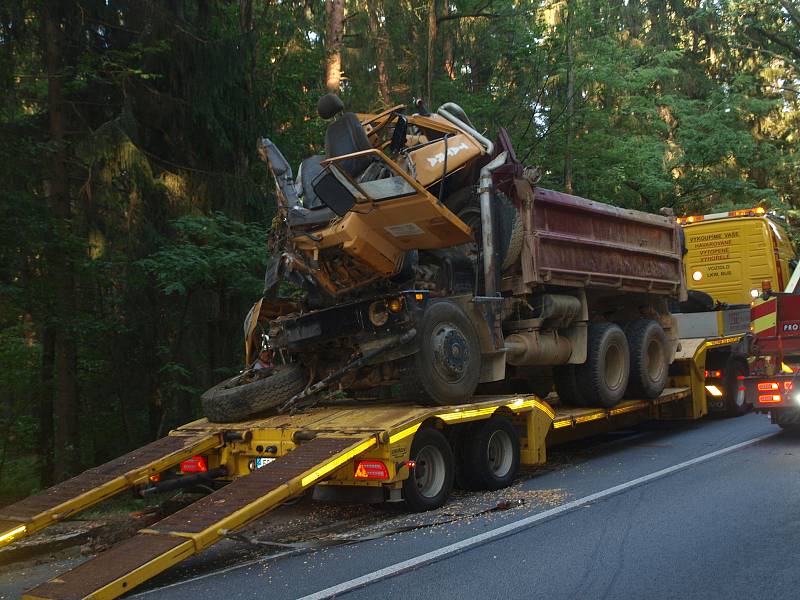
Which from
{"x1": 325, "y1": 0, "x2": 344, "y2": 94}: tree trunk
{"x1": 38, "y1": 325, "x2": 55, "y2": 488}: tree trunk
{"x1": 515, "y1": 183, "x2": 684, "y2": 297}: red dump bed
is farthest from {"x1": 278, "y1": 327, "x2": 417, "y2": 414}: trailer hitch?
{"x1": 325, "y1": 0, "x2": 344, "y2": 94}: tree trunk

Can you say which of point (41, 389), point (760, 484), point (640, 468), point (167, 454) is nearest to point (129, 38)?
point (41, 389)

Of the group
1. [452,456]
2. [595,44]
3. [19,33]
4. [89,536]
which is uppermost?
[595,44]

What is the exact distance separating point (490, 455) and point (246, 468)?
2457 mm

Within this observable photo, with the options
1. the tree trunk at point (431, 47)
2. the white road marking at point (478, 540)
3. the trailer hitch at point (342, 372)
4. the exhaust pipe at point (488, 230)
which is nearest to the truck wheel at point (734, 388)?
the white road marking at point (478, 540)

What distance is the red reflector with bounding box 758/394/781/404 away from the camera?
976 centimetres

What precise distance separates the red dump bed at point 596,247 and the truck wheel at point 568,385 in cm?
113

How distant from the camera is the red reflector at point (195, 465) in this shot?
744cm

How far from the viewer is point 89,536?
7.11m

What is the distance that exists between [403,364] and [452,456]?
0.99 meters

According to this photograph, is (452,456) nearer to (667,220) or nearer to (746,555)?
(746,555)

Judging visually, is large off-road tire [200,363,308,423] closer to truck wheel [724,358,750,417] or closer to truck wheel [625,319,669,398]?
truck wheel [625,319,669,398]

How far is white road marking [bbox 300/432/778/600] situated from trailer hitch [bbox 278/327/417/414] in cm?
198

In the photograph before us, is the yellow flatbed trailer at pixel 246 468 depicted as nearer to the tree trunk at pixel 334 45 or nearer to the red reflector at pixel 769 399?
the red reflector at pixel 769 399

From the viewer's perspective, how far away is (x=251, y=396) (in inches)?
310
